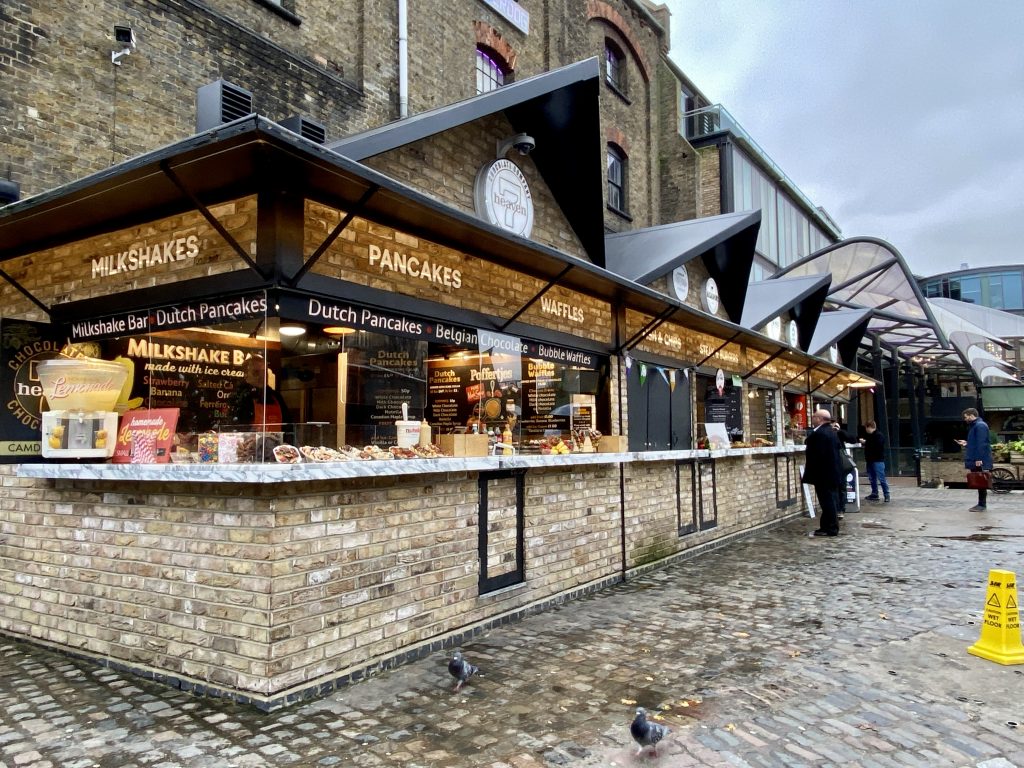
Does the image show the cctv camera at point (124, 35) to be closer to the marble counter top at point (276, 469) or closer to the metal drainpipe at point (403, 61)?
the metal drainpipe at point (403, 61)

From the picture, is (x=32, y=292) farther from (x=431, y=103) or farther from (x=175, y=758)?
(x=431, y=103)

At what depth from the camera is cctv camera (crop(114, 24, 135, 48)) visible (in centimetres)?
716

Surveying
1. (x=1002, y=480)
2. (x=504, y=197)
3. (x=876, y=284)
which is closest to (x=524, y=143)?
(x=504, y=197)

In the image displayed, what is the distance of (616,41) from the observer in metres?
18.2

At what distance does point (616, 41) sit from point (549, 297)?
1369 centimetres

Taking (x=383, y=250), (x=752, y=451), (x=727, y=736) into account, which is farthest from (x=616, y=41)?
(x=727, y=736)

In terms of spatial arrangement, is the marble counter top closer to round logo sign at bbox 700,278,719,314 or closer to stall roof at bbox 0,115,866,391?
stall roof at bbox 0,115,866,391

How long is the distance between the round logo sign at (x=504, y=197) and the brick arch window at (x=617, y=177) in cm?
1037

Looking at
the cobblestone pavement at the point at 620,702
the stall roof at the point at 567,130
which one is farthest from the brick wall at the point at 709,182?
the cobblestone pavement at the point at 620,702

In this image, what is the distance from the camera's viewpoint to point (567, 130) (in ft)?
25.2

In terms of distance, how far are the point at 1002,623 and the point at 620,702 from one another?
2.98m

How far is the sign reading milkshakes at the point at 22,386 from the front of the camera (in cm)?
550

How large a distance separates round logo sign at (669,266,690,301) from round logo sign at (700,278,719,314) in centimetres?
63

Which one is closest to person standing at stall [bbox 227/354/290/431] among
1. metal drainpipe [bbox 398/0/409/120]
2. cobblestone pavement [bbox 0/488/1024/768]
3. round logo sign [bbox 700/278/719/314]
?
cobblestone pavement [bbox 0/488/1024/768]
